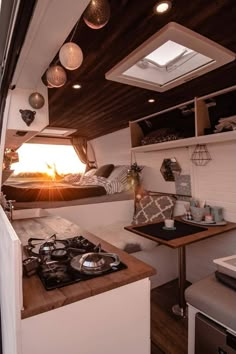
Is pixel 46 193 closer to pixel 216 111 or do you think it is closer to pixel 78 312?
pixel 78 312

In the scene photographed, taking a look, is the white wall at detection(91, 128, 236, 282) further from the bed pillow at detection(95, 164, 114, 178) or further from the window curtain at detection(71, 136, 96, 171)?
the window curtain at detection(71, 136, 96, 171)

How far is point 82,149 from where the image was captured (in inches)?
189

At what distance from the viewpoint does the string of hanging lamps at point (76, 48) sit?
2.58ft

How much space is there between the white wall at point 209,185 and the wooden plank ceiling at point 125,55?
0.60 metres

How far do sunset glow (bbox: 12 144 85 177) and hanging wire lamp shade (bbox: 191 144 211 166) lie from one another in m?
3.19

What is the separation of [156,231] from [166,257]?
2.53 ft

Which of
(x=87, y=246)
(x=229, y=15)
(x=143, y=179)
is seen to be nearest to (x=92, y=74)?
(x=229, y=15)

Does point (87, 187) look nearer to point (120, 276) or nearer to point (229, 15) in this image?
point (120, 276)

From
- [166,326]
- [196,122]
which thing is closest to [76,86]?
[196,122]

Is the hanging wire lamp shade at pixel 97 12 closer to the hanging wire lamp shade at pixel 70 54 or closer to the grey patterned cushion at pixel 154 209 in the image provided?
the hanging wire lamp shade at pixel 70 54

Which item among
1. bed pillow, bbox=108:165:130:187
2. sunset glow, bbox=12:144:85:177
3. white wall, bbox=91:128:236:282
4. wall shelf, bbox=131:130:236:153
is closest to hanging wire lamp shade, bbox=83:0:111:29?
wall shelf, bbox=131:130:236:153

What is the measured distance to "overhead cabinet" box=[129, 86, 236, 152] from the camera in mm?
1897

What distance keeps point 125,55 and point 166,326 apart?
2041 millimetres

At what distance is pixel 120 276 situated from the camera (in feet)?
2.77
